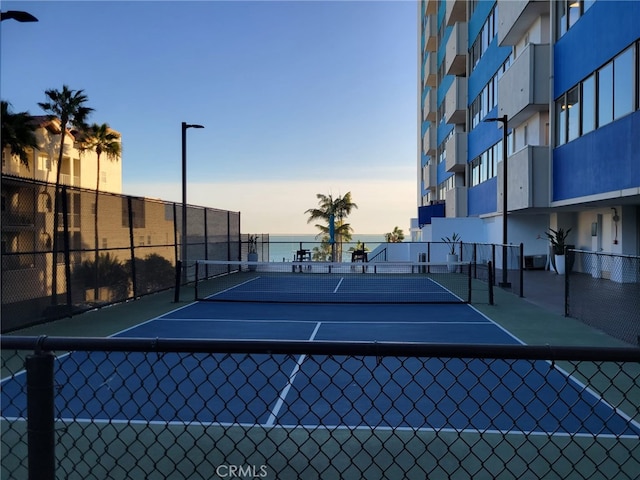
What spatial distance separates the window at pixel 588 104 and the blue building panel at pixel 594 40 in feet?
0.95

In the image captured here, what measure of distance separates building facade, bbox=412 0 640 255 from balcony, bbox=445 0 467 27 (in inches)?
4.4

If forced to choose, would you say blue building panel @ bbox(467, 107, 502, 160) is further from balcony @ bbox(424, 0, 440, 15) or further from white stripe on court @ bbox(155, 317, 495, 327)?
balcony @ bbox(424, 0, 440, 15)

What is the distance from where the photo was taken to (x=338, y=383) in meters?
8.24

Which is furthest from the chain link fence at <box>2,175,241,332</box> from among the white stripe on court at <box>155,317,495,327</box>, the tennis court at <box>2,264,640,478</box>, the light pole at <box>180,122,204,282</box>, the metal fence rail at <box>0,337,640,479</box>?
the metal fence rail at <box>0,337,640,479</box>

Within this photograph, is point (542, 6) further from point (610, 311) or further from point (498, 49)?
point (610, 311)

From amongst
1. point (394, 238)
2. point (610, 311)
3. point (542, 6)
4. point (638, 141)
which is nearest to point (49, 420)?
point (610, 311)

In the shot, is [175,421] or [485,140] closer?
[175,421]

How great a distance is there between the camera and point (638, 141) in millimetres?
13922

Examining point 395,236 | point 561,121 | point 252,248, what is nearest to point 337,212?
point 395,236

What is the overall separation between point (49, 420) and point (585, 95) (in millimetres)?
19018

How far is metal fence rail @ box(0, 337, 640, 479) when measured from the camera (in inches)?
94.7

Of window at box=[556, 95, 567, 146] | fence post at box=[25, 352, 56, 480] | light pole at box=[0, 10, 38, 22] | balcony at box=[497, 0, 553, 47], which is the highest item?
balcony at box=[497, 0, 553, 47]

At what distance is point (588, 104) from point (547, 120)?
5155 millimetres

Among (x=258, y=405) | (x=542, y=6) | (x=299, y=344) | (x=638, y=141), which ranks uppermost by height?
(x=542, y=6)
